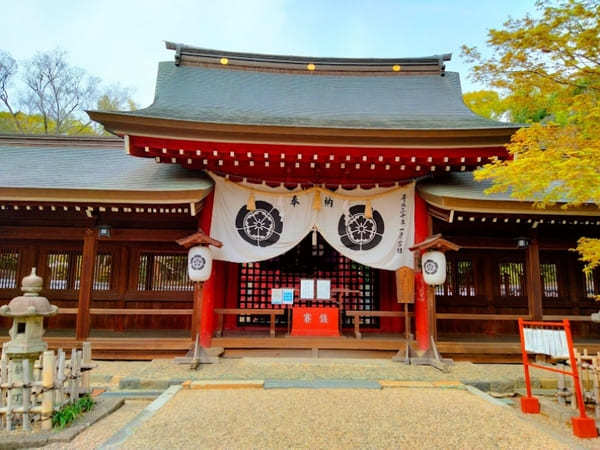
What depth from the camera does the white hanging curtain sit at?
7.35m

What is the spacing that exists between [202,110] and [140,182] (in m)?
2.09

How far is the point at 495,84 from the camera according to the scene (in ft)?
17.6

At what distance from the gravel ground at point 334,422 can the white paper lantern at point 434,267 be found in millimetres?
2087

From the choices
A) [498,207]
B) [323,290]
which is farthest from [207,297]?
[498,207]

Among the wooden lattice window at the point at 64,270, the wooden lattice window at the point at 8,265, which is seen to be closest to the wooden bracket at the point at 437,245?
the wooden lattice window at the point at 64,270

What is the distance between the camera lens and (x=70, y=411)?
13.7 feet

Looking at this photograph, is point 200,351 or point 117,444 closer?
point 117,444

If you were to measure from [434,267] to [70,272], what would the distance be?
793 cm

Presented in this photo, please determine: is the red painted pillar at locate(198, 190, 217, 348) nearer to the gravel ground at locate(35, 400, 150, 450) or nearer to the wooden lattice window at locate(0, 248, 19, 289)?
the gravel ground at locate(35, 400, 150, 450)

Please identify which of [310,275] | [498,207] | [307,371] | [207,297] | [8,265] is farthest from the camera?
[310,275]

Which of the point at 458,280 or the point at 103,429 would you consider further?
the point at 458,280

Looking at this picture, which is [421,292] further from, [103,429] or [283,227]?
[103,429]

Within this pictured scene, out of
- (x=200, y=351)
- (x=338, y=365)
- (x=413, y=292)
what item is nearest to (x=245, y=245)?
(x=200, y=351)

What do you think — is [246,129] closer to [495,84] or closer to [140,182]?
[140,182]
